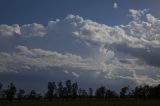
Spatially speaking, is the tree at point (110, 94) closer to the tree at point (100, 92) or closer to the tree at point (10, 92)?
the tree at point (100, 92)

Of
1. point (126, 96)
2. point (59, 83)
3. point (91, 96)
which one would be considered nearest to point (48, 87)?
point (59, 83)

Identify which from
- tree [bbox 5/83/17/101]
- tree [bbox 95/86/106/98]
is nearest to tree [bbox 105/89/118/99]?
tree [bbox 95/86/106/98]

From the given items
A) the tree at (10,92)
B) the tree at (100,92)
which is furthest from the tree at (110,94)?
the tree at (10,92)

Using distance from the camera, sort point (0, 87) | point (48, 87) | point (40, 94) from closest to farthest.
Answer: point (0, 87) < point (48, 87) < point (40, 94)

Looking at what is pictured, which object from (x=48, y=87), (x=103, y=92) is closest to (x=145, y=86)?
(x=103, y=92)

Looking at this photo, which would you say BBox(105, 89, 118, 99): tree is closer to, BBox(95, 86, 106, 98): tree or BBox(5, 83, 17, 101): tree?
BBox(95, 86, 106, 98): tree

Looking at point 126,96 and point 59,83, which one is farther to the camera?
point 126,96

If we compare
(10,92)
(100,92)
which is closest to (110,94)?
(100,92)

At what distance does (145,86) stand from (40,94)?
59464 mm

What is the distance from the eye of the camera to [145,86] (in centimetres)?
19325

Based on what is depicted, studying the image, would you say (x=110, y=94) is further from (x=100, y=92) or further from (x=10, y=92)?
(x=10, y=92)

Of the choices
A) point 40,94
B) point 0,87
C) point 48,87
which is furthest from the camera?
point 40,94

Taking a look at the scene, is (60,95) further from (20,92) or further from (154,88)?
(154,88)

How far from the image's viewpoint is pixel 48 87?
176m
